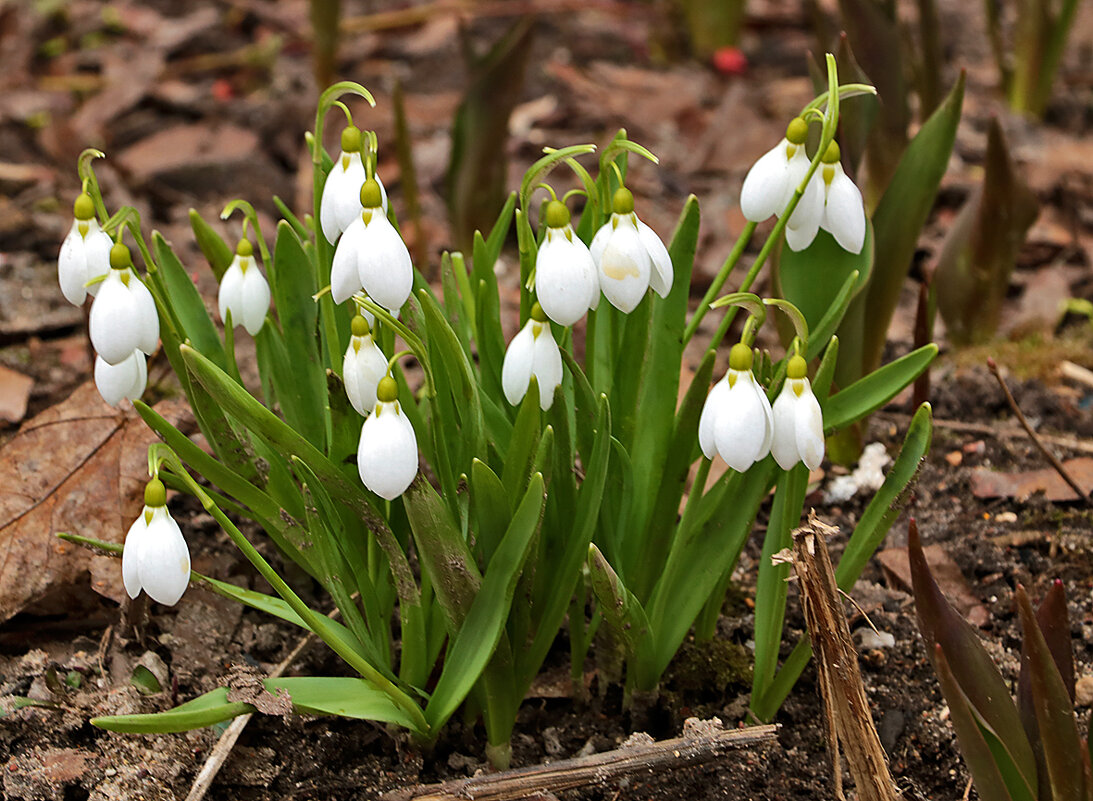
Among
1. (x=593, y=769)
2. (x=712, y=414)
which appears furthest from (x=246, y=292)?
(x=593, y=769)

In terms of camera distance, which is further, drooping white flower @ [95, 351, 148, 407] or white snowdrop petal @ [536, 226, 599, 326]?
drooping white flower @ [95, 351, 148, 407]

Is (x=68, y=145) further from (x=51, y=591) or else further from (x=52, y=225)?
(x=51, y=591)

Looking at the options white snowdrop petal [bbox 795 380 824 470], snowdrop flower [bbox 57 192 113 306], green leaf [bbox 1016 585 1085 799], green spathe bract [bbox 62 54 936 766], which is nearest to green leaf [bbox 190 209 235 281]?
green spathe bract [bbox 62 54 936 766]

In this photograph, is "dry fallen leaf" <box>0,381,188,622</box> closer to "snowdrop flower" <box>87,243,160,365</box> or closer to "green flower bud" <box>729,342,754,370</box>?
"snowdrop flower" <box>87,243,160,365</box>

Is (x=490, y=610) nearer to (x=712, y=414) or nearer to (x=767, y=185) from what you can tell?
(x=712, y=414)

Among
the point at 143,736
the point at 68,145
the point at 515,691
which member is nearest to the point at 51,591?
the point at 143,736

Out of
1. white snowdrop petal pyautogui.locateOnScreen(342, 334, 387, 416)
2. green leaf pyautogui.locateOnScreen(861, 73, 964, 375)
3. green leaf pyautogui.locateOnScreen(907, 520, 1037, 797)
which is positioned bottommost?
green leaf pyautogui.locateOnScreen(907, 520, 1037, 797)

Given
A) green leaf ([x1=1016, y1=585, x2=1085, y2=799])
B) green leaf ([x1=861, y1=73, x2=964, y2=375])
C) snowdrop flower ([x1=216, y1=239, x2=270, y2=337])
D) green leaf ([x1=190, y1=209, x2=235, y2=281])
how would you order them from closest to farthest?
green leaf ([x1=1016, y1=585, x2=1085, y2=799]) < snowdrop flower ([x1=216, y1=239, x2=270, y2=337]) < green leaf ([x1=190, y1=209, x2=235, y2=281]) < green leaf ([x1=861, y1=73, x2=964, y2=375])
